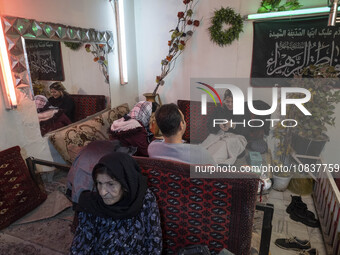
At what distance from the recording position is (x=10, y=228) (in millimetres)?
1888

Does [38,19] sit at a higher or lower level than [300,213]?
higher

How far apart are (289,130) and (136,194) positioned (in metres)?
2.12

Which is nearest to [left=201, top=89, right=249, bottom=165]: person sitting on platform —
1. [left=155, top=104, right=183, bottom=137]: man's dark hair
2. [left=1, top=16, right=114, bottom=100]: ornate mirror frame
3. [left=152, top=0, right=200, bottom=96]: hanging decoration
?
[left=152, top=0, right=200, bottom=96]: hanging decoration

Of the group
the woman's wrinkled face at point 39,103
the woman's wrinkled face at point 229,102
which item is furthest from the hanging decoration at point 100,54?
the woman's wrinkled face at point 229,102

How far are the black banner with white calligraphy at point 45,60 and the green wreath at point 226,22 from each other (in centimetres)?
197

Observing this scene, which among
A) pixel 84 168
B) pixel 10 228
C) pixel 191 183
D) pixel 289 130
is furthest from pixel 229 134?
pixel 10 228

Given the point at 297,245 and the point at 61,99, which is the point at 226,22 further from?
the point at 297,245

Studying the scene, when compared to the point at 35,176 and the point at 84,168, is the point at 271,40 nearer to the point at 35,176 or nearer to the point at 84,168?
the point at 84,168

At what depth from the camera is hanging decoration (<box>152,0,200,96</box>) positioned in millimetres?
3337

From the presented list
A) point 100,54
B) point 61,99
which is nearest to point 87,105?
point 61,99

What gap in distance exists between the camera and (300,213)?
2.41 meters

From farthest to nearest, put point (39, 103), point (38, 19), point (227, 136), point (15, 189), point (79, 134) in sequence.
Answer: point (227, 136)
point (79, 134)
point (39, 103)
point (38, 19)
point (15, 189)

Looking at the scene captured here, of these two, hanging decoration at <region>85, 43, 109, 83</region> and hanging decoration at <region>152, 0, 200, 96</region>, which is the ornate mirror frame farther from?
hanging decoration at <region>152, 0, 200, 96</region>

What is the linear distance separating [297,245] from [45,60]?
9.12ft
